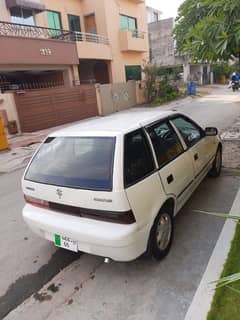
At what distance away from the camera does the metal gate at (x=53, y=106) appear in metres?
12.7

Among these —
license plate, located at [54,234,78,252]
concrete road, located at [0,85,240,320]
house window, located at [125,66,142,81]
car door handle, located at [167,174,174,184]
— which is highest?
house window, located at [125,66,142,81]

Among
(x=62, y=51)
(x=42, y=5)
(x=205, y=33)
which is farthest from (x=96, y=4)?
(x=205, y=33)

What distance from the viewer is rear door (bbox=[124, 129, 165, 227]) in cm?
244

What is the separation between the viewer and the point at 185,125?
401 cm

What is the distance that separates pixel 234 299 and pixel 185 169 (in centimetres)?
160

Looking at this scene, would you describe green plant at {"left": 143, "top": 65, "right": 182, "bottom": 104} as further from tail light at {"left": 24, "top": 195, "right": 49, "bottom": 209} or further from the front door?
tail light at {"left": 24, "top": 195, "right": 49, "bottom": 209}

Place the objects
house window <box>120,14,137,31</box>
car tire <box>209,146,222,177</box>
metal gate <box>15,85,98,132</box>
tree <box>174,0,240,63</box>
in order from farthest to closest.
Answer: house window <box>120,14,137,31</box> → metal gate <box>15,85,98,132</box> → car tire <box>209,146,222,177</box> → tree <box>174,0,240,63</box>

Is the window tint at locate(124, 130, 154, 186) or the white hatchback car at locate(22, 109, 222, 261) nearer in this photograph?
the white hatchback car at locate(22, 109, 222, 261)

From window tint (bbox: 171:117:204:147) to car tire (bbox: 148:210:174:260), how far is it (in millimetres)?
1252

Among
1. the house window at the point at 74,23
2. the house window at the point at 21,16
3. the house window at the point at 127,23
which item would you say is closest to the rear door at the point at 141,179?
the house window at the point at 21,16

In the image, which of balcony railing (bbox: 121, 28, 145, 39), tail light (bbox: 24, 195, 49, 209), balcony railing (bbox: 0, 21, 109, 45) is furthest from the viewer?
balcony railing (bbox: 121, 28, 145, 39)

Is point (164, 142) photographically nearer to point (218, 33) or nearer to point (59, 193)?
point (59, 193)

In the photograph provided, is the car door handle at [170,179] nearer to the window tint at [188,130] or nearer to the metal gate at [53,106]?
the window tint at [188,130]

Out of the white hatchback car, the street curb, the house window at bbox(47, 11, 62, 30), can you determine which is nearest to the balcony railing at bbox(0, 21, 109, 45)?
the house window at bbox(47, 11, 62, 30)
